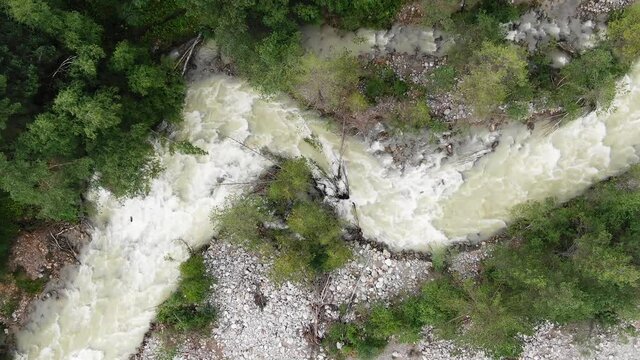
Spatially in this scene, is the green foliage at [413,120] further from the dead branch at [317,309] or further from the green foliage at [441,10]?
the dead branch at [317,309]

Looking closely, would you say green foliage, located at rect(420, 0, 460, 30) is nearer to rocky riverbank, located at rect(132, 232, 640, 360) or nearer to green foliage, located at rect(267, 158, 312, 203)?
green foliage, located at rect(267, 158, 312, 203)

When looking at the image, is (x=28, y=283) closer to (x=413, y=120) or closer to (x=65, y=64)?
(x=65, y=64)

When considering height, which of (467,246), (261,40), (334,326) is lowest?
(334,326)

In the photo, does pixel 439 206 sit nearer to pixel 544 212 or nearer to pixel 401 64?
pixel 544 212

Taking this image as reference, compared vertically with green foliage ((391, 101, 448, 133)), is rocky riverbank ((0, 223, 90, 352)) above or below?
below

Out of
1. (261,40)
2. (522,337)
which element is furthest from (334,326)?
(261,40)

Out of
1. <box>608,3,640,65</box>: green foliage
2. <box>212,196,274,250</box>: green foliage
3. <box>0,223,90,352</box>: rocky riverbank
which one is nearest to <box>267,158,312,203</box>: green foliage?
<box>212,196,274,250</box>: green foliage

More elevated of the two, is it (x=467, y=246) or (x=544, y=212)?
(x=544, y=212)
